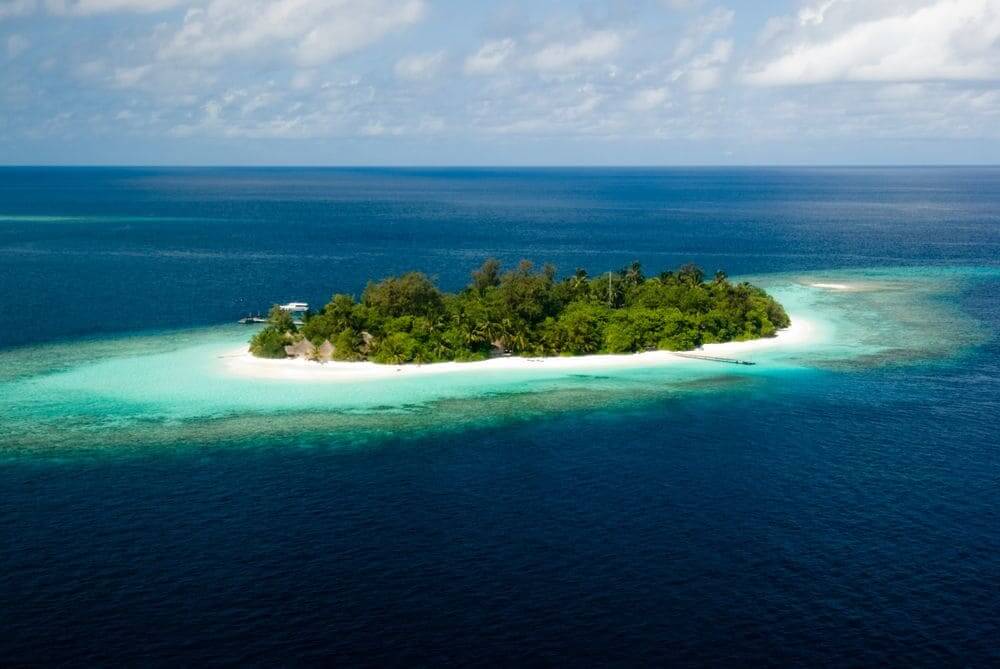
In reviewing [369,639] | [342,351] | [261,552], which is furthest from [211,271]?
[369,639]

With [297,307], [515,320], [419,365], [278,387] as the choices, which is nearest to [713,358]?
[515,320]

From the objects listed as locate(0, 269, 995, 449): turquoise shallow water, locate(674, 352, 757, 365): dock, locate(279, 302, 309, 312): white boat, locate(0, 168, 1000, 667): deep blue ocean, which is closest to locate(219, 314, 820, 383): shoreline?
locate(674, 352, 757, 365): dock

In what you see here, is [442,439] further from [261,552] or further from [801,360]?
[801,360]

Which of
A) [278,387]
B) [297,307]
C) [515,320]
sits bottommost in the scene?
[278,387]

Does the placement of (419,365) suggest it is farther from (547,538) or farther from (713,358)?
(547,538)

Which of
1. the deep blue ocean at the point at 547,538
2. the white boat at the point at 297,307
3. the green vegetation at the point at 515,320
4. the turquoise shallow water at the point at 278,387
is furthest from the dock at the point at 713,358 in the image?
the white boat at the point at 297,307

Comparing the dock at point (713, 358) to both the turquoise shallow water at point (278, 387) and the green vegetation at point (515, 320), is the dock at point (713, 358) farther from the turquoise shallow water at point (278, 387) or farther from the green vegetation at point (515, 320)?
the green vegetation at point (515, 320)
